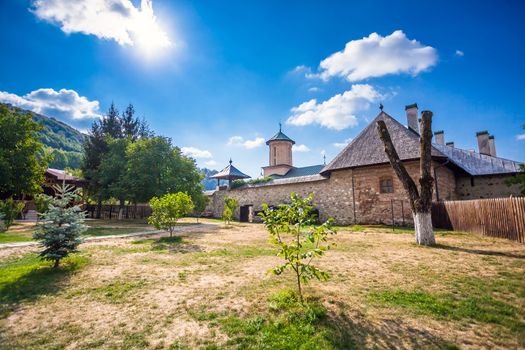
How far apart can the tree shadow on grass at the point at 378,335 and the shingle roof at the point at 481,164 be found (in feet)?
57.6

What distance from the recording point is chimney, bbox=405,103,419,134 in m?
19.0

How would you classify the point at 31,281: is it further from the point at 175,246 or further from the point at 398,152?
the point at 398,152

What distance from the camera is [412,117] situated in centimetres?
1912

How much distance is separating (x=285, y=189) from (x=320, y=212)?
4.00 metres

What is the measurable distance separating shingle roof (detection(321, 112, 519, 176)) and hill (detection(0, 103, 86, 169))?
284 ft

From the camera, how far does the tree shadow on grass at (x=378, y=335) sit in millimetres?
2732

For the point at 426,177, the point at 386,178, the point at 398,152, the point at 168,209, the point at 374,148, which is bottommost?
the point at 168,209

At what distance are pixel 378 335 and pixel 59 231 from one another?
23.2 feet

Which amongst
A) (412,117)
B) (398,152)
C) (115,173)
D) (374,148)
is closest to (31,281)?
(398,152)

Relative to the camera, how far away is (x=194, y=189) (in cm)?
2123

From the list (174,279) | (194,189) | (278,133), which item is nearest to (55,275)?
(174,279)

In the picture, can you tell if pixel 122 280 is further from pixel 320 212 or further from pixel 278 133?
pixel 278 133

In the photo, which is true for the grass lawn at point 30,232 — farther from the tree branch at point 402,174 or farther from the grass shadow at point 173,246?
the tree branch at point 402,174

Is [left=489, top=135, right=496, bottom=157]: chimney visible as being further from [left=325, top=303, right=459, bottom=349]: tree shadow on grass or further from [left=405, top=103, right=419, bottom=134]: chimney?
[left=325, top=303, right=459, bottom=349]: tree shadow on grass
